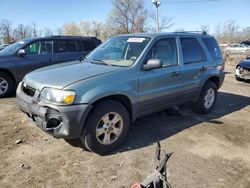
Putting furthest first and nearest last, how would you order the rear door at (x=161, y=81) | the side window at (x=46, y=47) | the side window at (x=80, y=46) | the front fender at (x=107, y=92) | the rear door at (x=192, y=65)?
the side window at (x=80, y=46), the side window at (x=46, y=47), the rear door at (x=192, y=65), the rear door at (x=161, y=81), the front fender at (x=107, y=92)

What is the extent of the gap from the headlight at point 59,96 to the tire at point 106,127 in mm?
409

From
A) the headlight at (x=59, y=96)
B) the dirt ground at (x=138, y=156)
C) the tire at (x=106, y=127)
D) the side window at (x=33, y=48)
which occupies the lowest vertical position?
the dirt ground at (x=138, y=156)

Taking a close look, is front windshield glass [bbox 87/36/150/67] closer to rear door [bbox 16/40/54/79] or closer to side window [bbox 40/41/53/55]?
rear door [bbox 16/40/54/79]

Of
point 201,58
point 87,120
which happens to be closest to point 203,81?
point 201,58

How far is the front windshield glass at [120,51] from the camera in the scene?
4532 millimetres

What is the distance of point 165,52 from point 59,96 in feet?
7.44

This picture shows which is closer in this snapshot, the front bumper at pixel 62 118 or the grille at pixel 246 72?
the front bumper at pixel 62 118

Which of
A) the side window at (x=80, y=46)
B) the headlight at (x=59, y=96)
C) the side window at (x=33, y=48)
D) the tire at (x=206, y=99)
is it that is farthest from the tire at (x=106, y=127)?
the side window at (x=80, y=46)

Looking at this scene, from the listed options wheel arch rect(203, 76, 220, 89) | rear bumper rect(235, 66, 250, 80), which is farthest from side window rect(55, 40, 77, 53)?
rear bumper rect(235, 66, 250, 80)

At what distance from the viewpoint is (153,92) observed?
462 centimetres

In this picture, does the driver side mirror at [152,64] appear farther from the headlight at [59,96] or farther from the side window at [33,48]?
the side window at [33,48]

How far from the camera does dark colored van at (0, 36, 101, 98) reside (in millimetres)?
7691

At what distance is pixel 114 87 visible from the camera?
3.95m

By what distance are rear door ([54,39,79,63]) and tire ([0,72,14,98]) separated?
1539 millimetres
